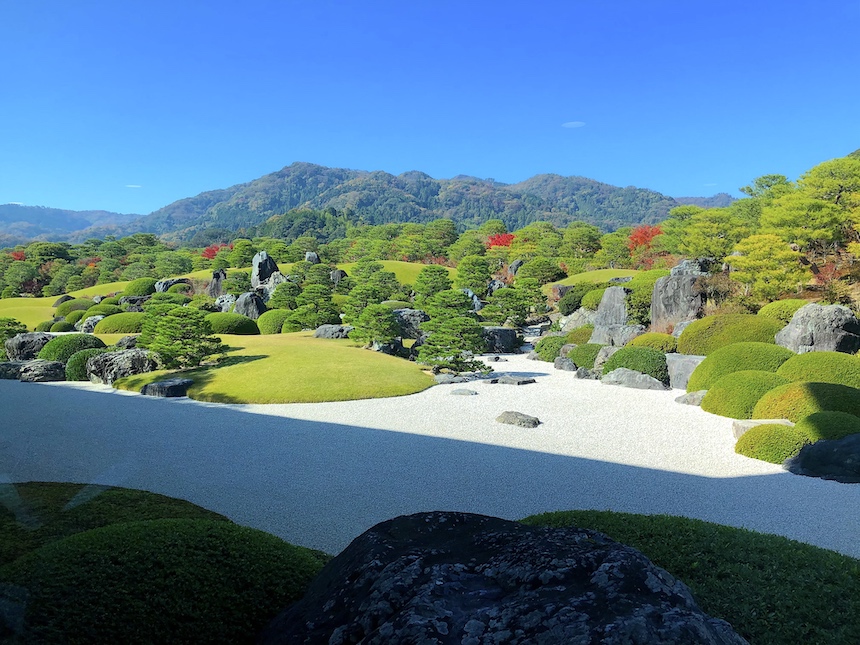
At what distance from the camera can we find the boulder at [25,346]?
17.3 metres

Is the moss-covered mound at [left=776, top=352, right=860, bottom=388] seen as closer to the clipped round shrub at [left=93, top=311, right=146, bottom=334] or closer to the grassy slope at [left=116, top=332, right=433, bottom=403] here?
the grassy slope at [left=116, top=332, right=433, bottom=403]

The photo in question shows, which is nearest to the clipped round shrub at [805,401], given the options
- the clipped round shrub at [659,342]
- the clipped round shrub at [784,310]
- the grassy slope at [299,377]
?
the clipped round shrub at [659,342]

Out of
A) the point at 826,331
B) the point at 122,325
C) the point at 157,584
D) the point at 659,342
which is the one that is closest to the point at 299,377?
the point at 659,342

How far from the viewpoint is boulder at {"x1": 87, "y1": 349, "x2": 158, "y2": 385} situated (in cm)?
1384

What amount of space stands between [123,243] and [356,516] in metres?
64.5

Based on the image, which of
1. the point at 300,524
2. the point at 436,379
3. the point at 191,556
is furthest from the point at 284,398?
the point at 191,556

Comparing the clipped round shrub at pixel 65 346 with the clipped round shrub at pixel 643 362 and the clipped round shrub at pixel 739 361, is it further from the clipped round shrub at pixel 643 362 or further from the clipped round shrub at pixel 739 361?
the clipped round shrub at pixel 739 361

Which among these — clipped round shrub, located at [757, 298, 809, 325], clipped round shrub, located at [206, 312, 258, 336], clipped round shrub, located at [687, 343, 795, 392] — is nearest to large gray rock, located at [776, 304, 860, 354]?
clipped round shrub, located at [687, 343, 795, 392]

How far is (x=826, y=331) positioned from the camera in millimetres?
12789

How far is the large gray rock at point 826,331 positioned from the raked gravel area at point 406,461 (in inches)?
181

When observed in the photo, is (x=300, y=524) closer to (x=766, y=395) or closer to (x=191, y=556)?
(x=191, y=556)

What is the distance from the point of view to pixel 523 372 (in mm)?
15867

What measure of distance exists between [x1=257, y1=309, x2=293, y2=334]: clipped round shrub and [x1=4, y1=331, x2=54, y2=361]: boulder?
28.2 ft

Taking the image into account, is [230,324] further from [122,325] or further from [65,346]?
[65,346]
